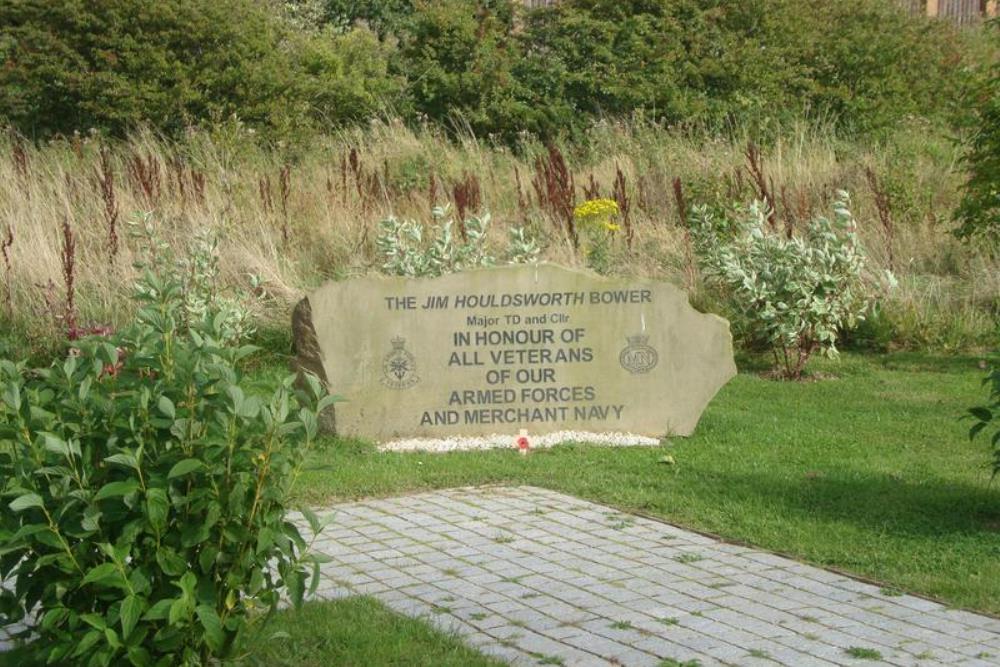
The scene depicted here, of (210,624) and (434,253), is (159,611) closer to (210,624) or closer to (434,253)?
(210,624)

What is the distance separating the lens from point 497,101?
Result: 2105 cm

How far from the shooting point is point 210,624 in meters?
4.18

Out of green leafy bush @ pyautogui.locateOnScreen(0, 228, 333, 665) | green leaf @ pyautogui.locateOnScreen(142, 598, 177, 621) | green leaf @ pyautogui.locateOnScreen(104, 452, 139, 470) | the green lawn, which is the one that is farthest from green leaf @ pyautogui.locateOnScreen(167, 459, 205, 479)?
the green lawn

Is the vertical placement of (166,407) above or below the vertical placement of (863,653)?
above

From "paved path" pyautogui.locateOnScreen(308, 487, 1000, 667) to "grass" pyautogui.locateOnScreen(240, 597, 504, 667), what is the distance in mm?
151

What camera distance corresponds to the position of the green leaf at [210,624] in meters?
4.17

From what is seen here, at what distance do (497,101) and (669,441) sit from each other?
42.3 ft

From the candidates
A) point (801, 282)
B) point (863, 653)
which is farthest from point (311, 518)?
point (801, 282)

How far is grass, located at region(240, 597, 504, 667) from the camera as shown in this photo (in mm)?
4902

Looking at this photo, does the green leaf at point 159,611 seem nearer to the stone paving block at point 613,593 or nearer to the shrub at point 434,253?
the stone paving block at point 613,593

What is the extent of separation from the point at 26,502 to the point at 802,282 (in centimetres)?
748

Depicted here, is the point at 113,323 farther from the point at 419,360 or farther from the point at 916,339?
the point at 916,339

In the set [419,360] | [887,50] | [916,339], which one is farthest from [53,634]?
[887,50]

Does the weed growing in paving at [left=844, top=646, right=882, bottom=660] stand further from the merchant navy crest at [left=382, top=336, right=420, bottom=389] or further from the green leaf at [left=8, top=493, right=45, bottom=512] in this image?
the merchant navy crest at [left=382, top=336, right=420, bottom=389]
